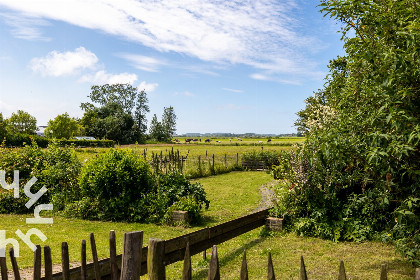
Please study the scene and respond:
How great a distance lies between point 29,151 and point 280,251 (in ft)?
36.3

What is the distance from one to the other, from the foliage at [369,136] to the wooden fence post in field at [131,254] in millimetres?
3621

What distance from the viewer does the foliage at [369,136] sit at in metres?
→ 5.03

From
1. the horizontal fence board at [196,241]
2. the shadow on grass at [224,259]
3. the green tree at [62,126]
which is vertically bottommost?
the shadow on grass at [224,259]

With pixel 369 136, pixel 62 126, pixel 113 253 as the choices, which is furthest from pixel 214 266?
pixel 62 126

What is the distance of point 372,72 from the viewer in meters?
5.79

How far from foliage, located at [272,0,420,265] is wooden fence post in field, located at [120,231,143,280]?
362 centimetres

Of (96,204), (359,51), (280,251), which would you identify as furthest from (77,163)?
(359,51)

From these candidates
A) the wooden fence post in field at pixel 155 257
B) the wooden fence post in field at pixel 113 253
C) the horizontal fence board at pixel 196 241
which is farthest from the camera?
the horizontal fence board at pixel 196 241

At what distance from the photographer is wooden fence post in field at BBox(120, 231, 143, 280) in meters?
2.69

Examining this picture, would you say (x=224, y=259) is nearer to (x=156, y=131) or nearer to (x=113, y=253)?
(x=113, y=253)

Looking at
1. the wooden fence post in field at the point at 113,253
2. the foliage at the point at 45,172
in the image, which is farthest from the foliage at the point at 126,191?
the wooden fence post in field at the point at 113,253

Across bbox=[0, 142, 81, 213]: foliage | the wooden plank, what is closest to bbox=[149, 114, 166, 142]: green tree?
bbox=[0, 142, 81, 213]: foliage

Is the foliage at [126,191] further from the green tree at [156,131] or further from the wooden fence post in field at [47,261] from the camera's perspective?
the green tree at [156,131]

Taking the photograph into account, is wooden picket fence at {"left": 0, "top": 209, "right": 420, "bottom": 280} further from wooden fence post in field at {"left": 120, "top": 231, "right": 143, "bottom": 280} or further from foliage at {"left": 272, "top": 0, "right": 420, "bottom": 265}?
foliage at {"left": 272, "top": 0, "right": 420, "bottom": 265}
